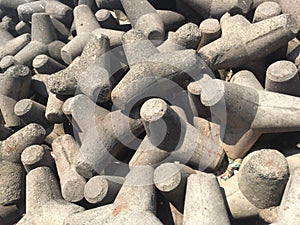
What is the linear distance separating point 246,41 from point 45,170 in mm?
1316

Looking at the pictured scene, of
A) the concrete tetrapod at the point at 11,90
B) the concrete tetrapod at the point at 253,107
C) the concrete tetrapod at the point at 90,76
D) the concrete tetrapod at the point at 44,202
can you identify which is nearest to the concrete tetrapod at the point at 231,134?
the concrete tetrapod at the point at 253,107

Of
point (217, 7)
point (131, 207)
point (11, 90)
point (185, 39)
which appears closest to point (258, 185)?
point (131, 207)

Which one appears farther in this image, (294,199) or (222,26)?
(222,26)

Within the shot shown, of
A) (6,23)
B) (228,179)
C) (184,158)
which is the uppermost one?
(6,23)

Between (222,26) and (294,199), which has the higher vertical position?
(222,26)

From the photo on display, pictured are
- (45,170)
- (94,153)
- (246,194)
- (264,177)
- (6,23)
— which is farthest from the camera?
(6,23)

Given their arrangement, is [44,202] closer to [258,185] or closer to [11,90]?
[11,90]

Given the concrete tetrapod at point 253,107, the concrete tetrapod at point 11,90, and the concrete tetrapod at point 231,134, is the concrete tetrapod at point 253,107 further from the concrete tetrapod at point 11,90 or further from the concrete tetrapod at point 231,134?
the concrete tetrapod at point 11,90

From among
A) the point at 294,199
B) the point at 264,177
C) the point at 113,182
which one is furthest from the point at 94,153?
the point at 294,199

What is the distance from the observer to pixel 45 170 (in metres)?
2.05

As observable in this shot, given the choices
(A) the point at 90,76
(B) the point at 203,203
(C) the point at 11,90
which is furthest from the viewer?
(C) the point at 11,90

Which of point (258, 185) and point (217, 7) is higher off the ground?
point (217, 7)

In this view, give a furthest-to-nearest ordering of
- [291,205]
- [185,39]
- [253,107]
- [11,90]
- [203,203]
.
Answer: [11,90] → [185,39] → [253,107] → [203,203] → [291,205]

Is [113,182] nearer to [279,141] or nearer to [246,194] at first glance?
[246,194]
